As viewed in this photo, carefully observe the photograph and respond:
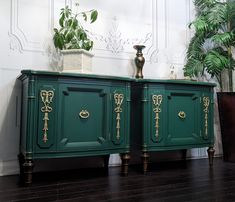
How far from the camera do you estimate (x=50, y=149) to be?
1.49 meters

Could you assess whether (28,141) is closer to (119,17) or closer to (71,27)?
(71,27)

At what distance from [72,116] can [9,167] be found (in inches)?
21.1

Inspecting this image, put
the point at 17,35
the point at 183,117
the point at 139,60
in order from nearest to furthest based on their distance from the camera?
1. the point at 17,35
2. the point at 183,117
3. the point at 139,60

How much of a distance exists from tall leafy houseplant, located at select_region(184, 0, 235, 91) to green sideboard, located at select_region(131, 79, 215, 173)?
0.23m

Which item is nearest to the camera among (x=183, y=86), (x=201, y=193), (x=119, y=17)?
(x=201, y=193)

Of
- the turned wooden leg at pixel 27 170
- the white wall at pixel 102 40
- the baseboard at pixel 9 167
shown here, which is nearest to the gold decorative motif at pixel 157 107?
the white wall at pixel 102 40

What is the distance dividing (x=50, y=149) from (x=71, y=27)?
75cm

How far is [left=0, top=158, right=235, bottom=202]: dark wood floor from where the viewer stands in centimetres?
125

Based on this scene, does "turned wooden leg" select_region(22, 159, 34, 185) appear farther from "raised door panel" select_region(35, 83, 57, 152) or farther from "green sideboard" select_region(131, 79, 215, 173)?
"green sideboard" select_region(131, 79, 215, 173)

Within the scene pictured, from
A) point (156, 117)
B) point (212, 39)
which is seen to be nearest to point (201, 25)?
point (212, 39)

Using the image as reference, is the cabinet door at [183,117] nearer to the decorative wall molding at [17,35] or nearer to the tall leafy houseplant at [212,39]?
the tall leafy houseplant at [212,39]

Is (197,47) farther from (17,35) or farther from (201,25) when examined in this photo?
(17,35)

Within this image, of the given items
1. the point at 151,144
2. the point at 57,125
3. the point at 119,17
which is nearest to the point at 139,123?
the point at 151,144

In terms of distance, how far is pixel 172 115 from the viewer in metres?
1.85
